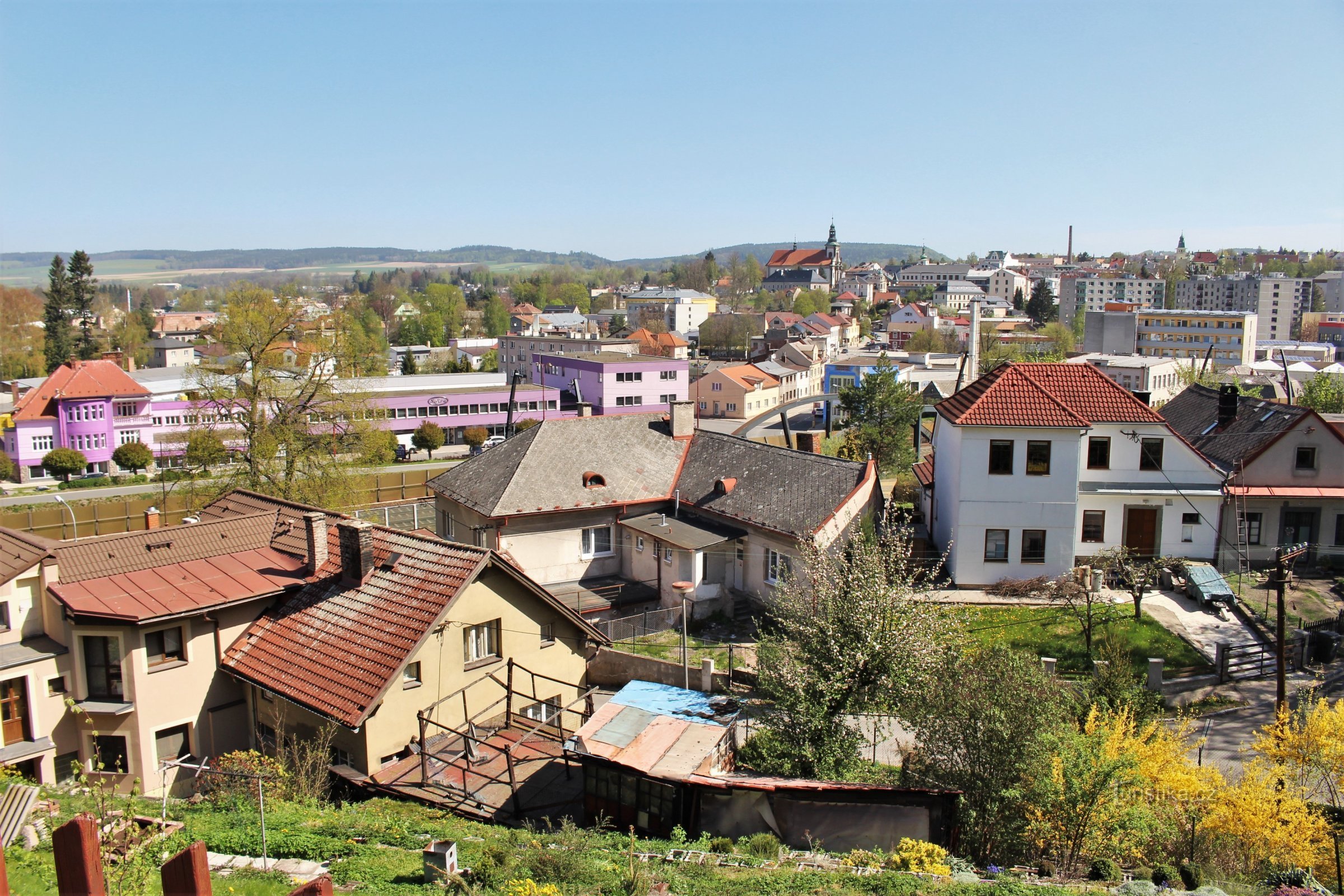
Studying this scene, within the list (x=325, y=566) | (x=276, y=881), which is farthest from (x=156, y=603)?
(x=276, y=881)

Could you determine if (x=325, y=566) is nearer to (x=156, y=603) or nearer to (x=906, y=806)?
(x=156, y=603)

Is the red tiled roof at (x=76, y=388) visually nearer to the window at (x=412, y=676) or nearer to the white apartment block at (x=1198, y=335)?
the window at (x=412, y=676)

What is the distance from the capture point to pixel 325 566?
858 inches

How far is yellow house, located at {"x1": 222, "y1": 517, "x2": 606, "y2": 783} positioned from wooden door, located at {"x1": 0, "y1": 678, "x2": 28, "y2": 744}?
3.70m

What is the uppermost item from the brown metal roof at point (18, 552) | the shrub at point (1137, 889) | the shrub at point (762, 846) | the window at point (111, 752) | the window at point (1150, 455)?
the window at point (1150, 455)

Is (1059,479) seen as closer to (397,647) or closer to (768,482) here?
(768,482)

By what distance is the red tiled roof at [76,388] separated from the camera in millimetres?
66562

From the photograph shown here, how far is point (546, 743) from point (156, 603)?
28.2 feet

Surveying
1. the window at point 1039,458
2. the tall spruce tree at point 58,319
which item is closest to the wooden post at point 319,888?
the window at point 1039,458

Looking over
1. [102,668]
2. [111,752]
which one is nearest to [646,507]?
[102,668]

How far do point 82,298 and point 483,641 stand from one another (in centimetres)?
10810

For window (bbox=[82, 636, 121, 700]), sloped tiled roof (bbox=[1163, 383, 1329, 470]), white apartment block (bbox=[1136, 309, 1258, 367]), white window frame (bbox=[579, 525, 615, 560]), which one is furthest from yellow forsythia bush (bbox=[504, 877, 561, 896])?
white apartment block (bbox=[1136, 309, 1258, 367])

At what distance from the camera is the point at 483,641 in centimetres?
2044

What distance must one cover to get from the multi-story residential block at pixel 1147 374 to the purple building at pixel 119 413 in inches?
1838
